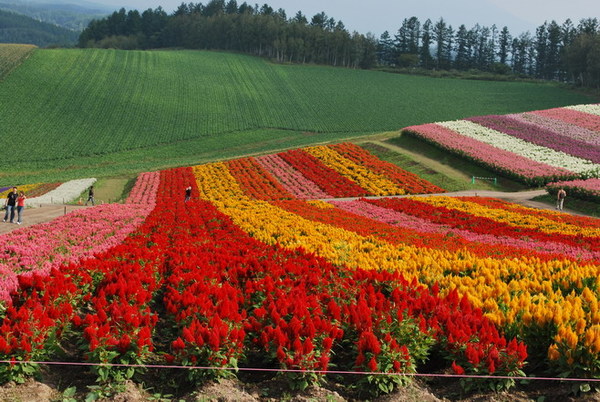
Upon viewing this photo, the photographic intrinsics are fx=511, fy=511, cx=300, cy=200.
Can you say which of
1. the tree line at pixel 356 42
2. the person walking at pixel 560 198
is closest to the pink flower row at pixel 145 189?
the person walking at pixel 560 198

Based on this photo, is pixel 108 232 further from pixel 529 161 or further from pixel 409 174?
pixel 529 161

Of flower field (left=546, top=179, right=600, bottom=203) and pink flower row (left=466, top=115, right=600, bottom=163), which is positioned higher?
pink flower row (left=466, top=115, right=600, bottom=163)

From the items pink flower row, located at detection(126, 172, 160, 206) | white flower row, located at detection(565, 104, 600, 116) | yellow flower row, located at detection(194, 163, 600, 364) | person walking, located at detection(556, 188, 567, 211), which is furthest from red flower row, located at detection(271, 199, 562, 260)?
white flower row, located at detection(565, 104, 600, 116)

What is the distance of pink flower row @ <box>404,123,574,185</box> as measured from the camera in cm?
4086

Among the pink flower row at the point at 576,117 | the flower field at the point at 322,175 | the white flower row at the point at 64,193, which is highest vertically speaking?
the pink flower row at the point at 576,117

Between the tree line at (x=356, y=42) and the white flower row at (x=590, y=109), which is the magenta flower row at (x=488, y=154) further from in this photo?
the tree line at (x=356, y=42)

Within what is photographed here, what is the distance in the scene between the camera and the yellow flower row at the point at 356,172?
3850 centimetres

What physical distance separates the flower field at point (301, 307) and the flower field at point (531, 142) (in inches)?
1117

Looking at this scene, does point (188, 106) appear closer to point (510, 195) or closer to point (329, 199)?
point (329, 199)

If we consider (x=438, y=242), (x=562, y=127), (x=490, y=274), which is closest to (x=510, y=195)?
(x=438, y=242)

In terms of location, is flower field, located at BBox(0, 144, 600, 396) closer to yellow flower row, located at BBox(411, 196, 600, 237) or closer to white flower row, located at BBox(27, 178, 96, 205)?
yellow flower row, located at BBox(411, 196, 600, 237)

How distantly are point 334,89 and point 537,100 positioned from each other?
3886 centimetres

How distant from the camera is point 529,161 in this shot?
146 feet

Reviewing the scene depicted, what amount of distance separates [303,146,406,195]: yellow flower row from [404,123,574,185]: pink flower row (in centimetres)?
938
